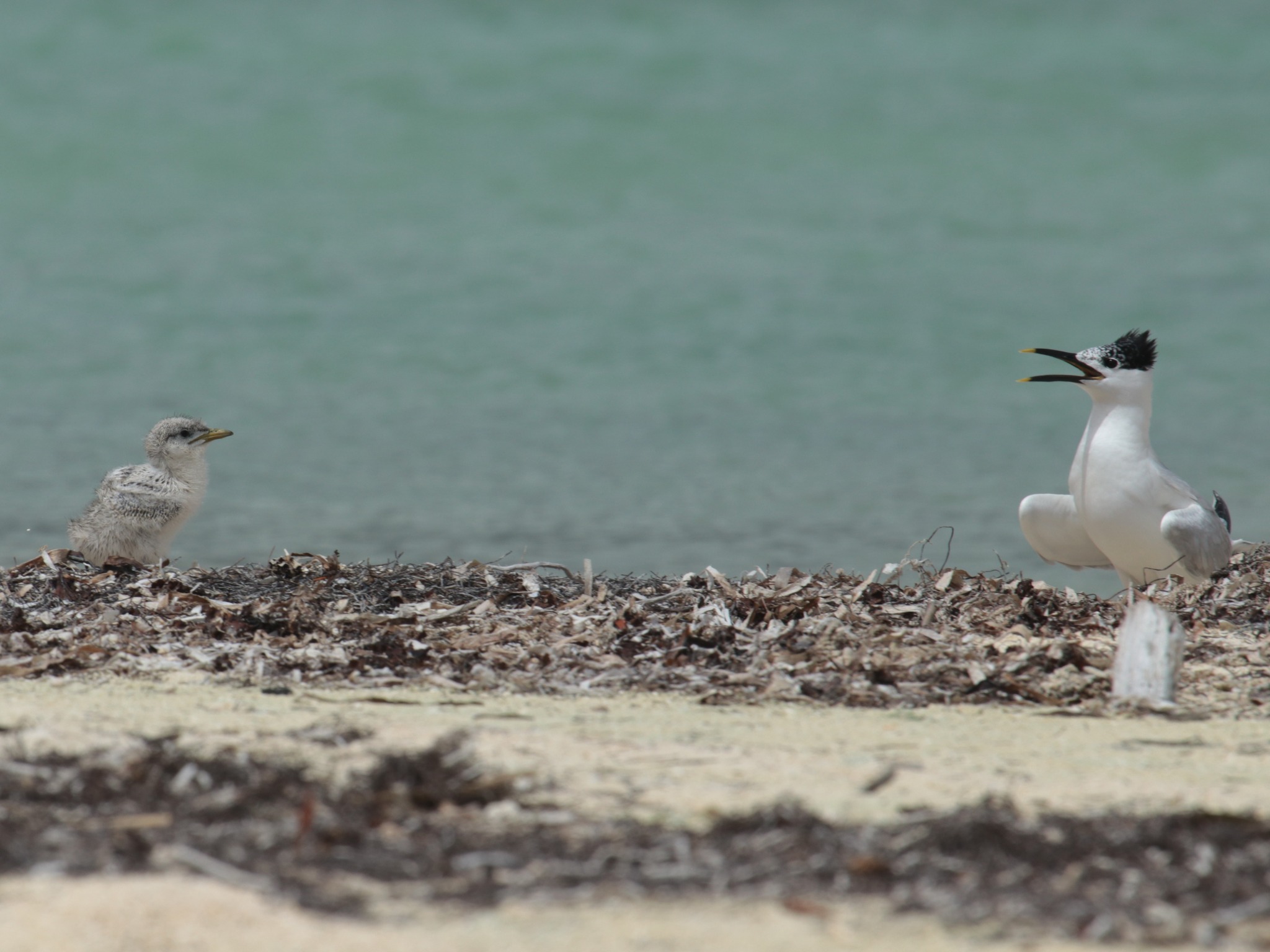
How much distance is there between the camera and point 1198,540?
634 centimetres

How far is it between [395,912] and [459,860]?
0.25 meters

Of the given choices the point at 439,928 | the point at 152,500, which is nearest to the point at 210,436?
the point at 152,500

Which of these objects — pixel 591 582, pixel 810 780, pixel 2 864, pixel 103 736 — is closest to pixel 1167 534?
pixel 591 582

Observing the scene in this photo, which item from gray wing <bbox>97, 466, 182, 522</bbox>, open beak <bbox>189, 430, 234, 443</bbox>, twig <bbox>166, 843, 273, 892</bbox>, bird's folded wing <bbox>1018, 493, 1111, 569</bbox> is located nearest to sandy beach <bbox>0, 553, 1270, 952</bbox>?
twig <bbox>166, 843, 273, 892</bbox>

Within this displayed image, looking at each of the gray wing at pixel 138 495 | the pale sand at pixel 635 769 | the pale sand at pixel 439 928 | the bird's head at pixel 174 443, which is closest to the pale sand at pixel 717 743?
the pale sand at pixel 635 769

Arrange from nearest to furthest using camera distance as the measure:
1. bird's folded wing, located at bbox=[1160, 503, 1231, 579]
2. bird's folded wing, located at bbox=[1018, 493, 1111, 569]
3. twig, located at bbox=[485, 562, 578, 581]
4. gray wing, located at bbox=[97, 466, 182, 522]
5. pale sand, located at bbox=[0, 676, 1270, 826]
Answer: pale sand, located at bbox=[0, 676, 1270, 826] < twig, located at bbox=[485, 562, 578, 581] < bird's folded wing, located at bbox=[1160, 503, 1231, 579] < gray wing, located at bbox=[97, 466, 182, 522] < bird's folded wing, located at bbox=[1018, 493, 1111, 569]

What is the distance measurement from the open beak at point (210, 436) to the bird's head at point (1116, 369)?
3.87m

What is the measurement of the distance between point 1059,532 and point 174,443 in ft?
14.0

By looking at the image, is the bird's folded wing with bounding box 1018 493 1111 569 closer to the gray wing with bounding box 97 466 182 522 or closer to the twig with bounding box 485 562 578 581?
the twig with bounding box 485 562 578 581

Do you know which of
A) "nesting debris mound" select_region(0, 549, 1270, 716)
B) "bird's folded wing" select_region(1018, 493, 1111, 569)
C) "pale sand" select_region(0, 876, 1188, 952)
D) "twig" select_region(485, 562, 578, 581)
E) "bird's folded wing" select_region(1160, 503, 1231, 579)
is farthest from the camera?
"bird's folded wing" select_region(1018, 493, 1111, 569)

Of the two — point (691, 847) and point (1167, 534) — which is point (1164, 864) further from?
point (1167, 534)

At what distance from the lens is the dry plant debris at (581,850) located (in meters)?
2.59

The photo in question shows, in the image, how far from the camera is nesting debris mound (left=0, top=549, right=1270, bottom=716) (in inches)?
175

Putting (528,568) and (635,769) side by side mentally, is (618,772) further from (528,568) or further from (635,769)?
(528,568)
